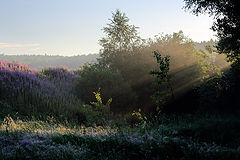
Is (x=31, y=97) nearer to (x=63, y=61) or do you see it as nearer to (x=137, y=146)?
(x=137, y=146)

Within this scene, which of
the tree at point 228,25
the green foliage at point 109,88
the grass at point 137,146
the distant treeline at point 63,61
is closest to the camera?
the grass at point 137,146

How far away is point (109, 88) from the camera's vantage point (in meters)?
13.6

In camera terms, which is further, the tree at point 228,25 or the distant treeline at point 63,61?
the distant treeline at point 63,61

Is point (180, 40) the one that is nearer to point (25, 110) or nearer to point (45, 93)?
point (45, 93)

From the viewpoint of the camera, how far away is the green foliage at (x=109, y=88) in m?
13.4

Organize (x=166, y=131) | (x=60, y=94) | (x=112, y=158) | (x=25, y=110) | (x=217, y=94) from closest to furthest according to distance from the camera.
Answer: (x=112, y=158) < (x=166, y=131) < (x=217, y=94) < (x=25, y=110) < (x=60, y=94)

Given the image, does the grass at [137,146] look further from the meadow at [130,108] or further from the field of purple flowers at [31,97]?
the field of purple flowers at [31,97]

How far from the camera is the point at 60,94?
1355cm

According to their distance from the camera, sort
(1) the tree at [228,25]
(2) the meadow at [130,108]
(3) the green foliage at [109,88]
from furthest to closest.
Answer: (3) the green foliage at [109,88] < (1) the tree at [228,25] < (2) the meadow at [130,108]

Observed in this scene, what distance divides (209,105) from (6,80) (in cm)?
1093

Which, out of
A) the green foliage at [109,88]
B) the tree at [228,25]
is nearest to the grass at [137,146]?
the tree at [228,25]

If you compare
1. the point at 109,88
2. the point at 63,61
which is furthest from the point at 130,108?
the point at 63,61

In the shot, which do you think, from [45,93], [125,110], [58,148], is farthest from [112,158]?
[45,93]

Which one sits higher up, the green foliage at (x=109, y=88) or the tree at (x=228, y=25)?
the tree at (x=228, y=25)
